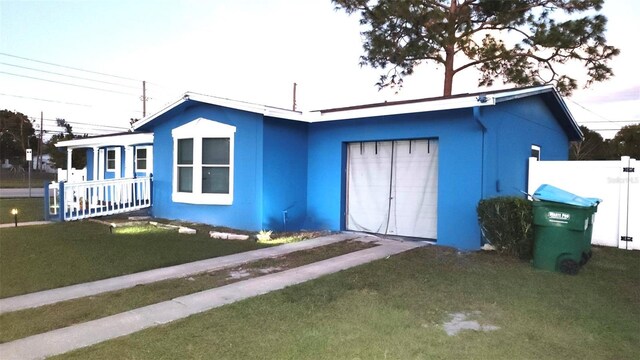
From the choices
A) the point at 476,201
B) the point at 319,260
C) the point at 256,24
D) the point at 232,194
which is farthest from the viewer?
the point at 256,24

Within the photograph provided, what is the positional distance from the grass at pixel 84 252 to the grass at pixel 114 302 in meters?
0.97

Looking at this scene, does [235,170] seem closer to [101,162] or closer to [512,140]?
[512,140]

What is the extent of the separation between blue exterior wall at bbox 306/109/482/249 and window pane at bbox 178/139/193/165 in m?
3.53

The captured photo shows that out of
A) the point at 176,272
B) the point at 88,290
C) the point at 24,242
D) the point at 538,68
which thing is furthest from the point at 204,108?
the point at 538,68

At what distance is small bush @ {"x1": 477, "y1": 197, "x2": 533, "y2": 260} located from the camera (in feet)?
22.2

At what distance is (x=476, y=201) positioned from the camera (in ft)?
26.3

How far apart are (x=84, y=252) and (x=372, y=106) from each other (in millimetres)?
6109

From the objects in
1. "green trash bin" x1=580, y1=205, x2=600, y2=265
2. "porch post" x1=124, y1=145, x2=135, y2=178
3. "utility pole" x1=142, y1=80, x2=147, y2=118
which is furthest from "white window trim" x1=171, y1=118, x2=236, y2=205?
"utility pole" x1=142, y1=80, x2=147, y2=118

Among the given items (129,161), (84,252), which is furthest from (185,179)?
(129,161)

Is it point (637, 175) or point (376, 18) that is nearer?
point (637, 175)

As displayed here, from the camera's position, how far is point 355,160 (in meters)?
10.0

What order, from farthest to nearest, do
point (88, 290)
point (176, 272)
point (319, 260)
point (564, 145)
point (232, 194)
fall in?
point (564, 145) < point (232, 194) < point (319, 260) < point (176, 272) < point (88, 290)

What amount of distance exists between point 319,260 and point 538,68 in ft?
44.7

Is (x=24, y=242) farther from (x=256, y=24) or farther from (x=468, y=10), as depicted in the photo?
(x=468, y=10)
